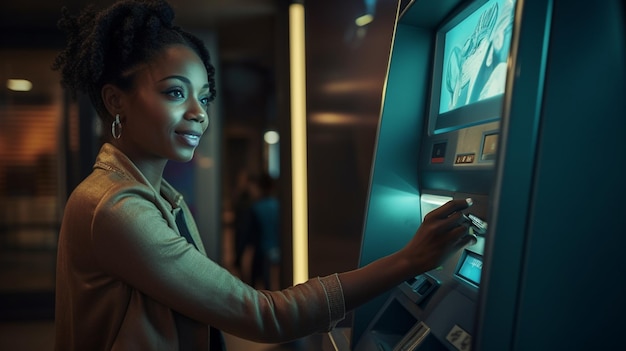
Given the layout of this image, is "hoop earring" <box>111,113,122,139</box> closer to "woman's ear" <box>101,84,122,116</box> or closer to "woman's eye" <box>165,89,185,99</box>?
"woman's ear" <box>101,84,122,116</box>

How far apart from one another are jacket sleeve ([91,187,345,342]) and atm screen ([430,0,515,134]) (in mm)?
407

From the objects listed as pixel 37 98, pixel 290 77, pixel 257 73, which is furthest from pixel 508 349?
pixel 257 73

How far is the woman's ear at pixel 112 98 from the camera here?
1016mm

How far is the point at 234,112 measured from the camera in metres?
11.0

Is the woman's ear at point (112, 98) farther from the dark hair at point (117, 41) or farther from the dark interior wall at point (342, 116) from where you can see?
the dark interior wall at point (342, 116)

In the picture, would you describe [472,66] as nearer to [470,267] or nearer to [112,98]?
[470,267]

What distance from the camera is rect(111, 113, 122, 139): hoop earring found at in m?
1.02

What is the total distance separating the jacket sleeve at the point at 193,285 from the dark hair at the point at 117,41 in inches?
11.5

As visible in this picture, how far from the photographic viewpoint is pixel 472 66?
94cm

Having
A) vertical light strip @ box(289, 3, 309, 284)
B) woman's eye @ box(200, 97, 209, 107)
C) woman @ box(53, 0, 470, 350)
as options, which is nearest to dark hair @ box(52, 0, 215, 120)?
woman @ box(53, 0, 470, 350)

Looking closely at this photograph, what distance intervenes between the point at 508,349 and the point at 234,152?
12573 mm

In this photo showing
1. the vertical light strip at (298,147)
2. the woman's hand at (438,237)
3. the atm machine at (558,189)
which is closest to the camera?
the atm machine at (558,189)

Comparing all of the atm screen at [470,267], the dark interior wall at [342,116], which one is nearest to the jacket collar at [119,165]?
the atm screen at [470,267]

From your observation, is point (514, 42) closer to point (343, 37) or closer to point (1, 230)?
point (343, 37)
